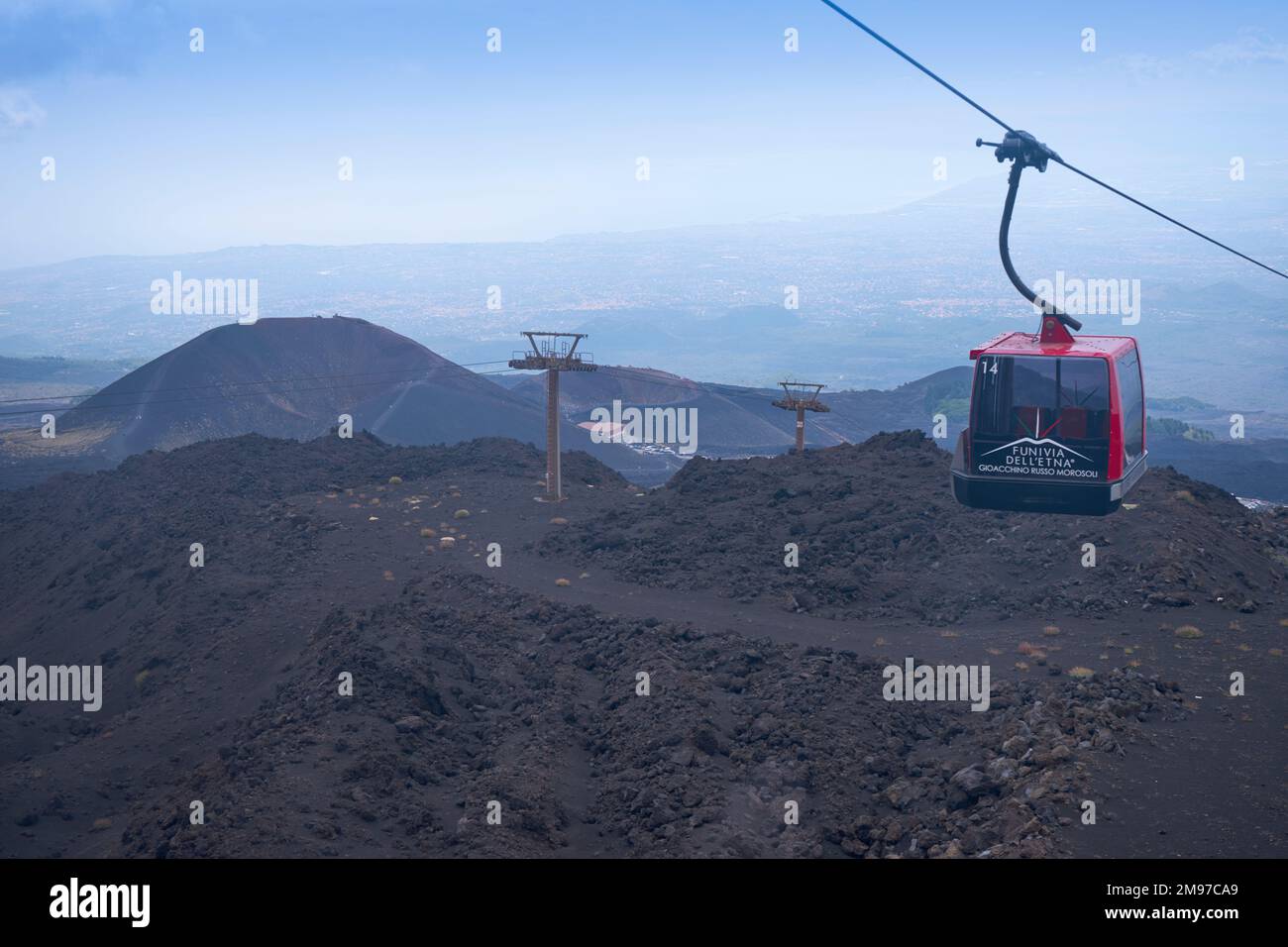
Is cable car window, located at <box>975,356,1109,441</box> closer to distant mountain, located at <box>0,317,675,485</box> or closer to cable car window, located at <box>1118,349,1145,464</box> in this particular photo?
cable car window, located at <box>1118,349,1145,464</box>

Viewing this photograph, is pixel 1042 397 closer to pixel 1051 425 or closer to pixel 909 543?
pixel 1051 425

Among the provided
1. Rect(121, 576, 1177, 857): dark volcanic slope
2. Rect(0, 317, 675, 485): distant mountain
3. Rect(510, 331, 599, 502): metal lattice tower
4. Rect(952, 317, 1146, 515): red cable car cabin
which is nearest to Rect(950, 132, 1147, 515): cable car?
A: Rect(952, 317, 1146, 515): red cable car cabin

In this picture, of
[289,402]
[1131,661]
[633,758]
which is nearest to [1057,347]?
[1131,661]

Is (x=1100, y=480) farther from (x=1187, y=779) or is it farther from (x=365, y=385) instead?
(x=365, y=385)

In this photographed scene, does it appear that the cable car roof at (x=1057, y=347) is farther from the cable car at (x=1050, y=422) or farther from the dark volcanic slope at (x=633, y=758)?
the dark volcanic slope at (x=633, y=758)

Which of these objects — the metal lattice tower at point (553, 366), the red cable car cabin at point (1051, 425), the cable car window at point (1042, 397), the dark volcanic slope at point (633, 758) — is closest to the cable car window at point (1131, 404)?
the red cable car cabin at point (1051, 425)

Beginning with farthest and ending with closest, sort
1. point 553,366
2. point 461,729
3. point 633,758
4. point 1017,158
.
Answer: point 553,366
point 461,729
point 633,758
point 1017,158
